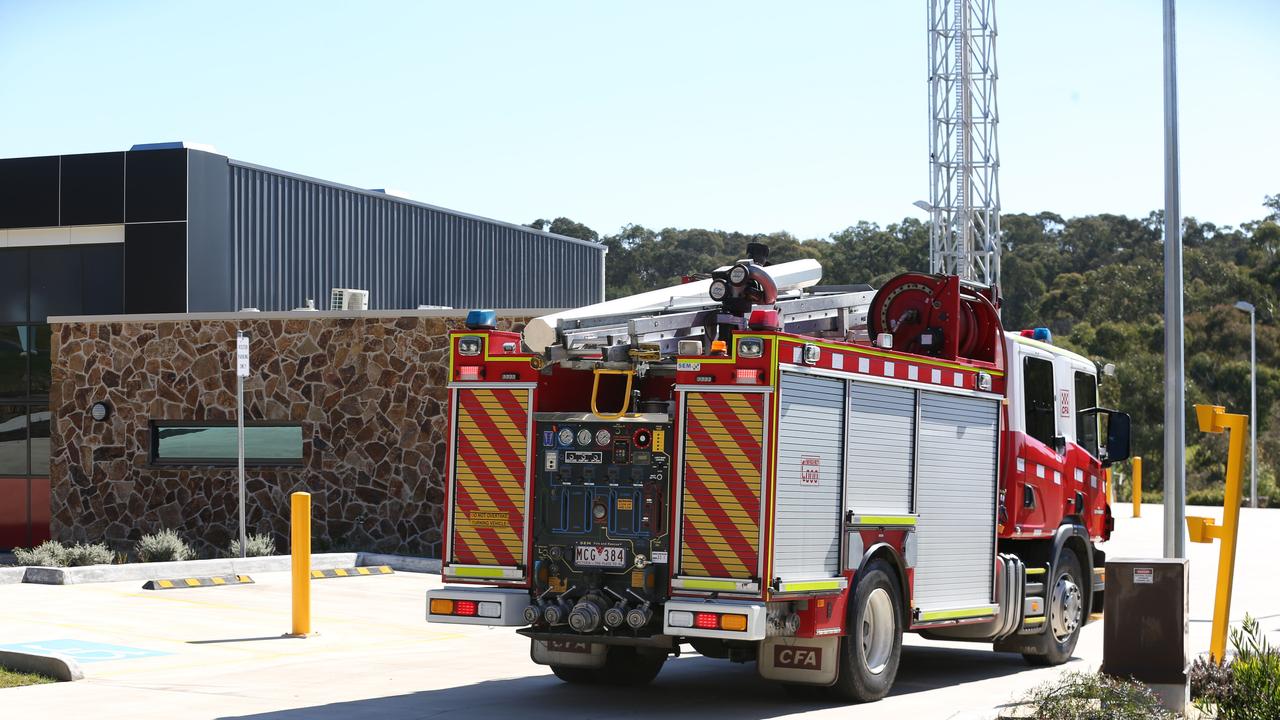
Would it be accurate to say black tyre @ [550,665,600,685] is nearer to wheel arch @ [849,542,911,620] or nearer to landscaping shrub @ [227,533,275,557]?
wheel arch @ [849,542,911,620]

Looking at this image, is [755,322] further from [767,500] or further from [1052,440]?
[1052,440]

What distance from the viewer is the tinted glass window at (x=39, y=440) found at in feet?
84.4

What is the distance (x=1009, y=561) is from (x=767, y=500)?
12.9 ft

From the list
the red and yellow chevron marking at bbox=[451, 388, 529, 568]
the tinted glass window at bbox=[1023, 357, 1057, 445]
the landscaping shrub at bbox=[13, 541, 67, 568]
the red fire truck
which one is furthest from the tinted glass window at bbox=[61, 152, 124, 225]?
the tinted glass window at bbox=[1023, 357, 1057, 445]

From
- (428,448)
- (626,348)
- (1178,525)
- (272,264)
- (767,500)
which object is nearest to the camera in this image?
(767,500)

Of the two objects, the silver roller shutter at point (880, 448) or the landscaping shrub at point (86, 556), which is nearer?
the silver roller shutter at point (880, 448)

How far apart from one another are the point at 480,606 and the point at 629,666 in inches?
74.3

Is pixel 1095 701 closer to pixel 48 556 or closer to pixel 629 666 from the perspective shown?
pixel 629 666

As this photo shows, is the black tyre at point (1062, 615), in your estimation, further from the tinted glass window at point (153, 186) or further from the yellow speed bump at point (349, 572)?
the tinted glass window at point (153, 186)

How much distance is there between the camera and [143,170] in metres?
25.8

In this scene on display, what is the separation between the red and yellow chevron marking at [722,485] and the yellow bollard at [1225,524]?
3.85 m

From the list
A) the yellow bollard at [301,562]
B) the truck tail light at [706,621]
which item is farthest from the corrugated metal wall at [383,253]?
the truck tail light at [706,621]

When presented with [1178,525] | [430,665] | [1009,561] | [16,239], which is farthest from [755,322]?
[16,239]

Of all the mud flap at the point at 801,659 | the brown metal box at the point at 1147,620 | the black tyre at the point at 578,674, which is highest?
the brown metal box at the point at 1147,620
